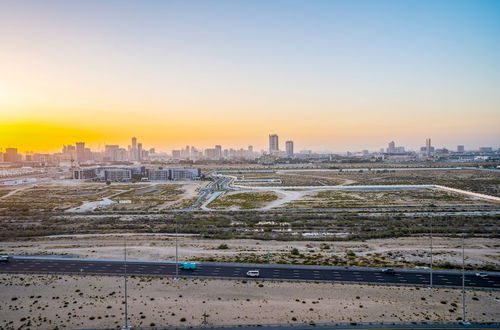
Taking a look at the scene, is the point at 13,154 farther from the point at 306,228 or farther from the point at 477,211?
the point at 477,211

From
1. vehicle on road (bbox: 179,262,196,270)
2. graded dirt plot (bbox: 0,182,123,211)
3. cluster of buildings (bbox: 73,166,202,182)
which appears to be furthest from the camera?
cluster of buildings (bbox: 73,166,202,182)

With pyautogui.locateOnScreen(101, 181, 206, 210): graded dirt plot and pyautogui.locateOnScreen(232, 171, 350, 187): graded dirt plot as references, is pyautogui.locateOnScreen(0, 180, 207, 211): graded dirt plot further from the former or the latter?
pyautogui.locateOnScreen(232, 171, 350, 187): graded dirt plot

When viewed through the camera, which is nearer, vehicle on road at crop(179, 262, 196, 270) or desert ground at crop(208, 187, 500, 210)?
vehicle on road at crop(179, 262, 196, 270)

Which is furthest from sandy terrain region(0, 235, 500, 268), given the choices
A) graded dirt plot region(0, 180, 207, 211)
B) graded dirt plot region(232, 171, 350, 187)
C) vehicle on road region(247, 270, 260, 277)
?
graded dirt plot region(232, 171, 350, 187)

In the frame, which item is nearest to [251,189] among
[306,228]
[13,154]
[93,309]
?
[306,228]

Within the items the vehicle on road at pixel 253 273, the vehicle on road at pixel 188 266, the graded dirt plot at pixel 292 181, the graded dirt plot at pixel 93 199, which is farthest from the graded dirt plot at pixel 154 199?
the vehicle on road at pixel 253 273

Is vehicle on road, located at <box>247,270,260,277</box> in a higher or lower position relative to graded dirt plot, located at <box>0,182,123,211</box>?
lower

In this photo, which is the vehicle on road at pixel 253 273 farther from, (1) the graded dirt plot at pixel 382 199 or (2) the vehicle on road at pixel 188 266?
(1) the graded dirt plot at pixel 382 199
